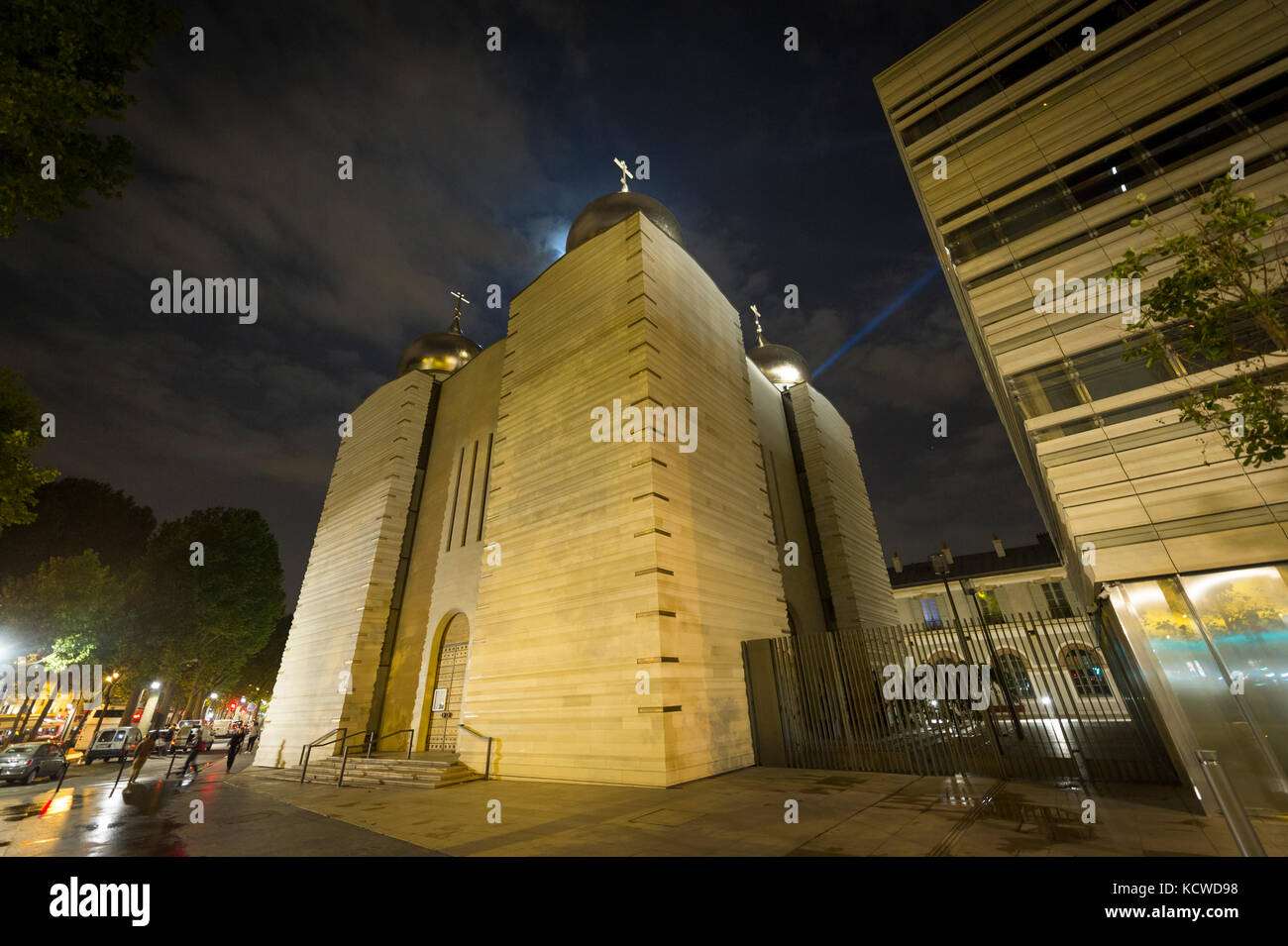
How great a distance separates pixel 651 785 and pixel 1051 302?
12.1 metres

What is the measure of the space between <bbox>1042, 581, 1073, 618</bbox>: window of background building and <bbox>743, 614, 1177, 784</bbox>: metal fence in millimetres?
25406

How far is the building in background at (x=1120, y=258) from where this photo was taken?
6.70 meters

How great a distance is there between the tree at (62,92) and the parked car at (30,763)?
1648 centimetres

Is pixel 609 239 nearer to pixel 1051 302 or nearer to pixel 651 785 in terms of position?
pixel 1051 302

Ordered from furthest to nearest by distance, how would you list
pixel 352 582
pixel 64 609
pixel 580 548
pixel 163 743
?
pixel 163 743, pixel 64 609, pixel 352 582, pixel 580 548

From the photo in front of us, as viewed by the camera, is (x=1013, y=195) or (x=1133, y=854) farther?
(x=1013, y=195)

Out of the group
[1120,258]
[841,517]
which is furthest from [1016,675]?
[841,517]

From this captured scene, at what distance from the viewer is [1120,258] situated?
9414 millimetres

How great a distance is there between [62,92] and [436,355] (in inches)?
603

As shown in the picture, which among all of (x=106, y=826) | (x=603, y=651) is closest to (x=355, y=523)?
(x=106, y=826)

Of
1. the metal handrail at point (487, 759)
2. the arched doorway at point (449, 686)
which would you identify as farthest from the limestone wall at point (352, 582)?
the metal handrail at point (487, 759)

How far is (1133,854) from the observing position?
13.3ft

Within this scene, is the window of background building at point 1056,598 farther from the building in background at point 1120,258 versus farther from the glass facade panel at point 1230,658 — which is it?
the glass facade panel at point 1230,658

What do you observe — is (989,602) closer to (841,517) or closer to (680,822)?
(841,517)
